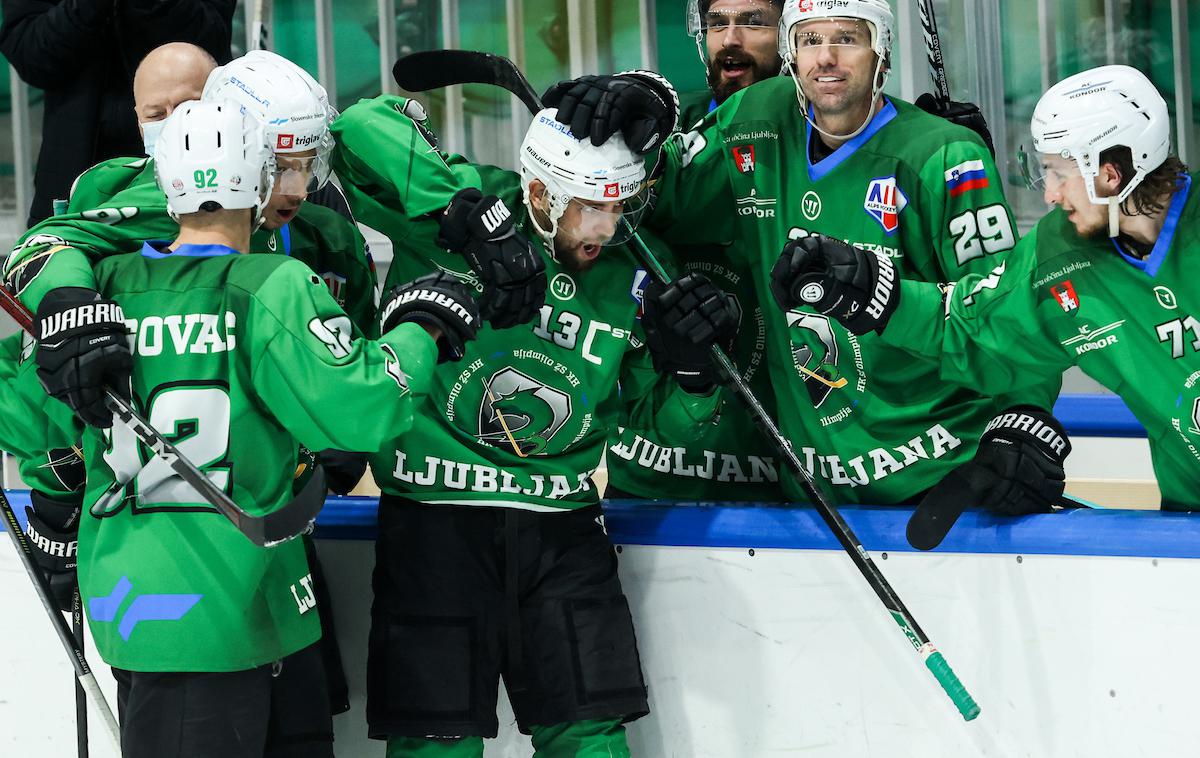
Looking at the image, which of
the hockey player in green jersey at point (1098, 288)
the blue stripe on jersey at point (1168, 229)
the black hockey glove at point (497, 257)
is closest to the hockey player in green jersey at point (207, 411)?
the black hockey glove at point (497, 257)

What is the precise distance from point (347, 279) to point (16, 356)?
0.56 metres

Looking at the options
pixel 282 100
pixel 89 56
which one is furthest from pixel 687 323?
pixel 89 56

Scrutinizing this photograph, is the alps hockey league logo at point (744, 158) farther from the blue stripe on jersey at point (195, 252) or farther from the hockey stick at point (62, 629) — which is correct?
the hockey stick at point (62, 629)

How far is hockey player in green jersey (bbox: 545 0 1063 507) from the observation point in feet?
8.34

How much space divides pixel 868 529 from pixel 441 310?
777 millimetres

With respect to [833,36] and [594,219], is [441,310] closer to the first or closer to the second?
[594,219]

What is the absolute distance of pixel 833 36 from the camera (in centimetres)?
254

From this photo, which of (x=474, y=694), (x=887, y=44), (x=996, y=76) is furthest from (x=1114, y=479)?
(x=474, y=694)

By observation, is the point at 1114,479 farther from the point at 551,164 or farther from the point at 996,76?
the point at 551,164

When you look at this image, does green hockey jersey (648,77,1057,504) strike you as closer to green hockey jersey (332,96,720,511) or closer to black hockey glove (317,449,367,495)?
green hockey jersey (332,96,720,511)

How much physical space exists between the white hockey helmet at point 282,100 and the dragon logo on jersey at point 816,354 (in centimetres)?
80


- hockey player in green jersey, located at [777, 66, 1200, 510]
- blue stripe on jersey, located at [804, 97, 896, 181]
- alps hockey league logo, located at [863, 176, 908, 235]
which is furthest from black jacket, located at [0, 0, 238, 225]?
hockey player in green jersey, located at [777, 66, 1200, 510]

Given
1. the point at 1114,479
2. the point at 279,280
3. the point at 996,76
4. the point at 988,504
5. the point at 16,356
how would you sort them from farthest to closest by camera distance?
the point at 996,76 → the point at 1114,479 → the point at 988,504 → the point at 16,356 → the point at 279,280

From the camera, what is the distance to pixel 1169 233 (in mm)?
2285
